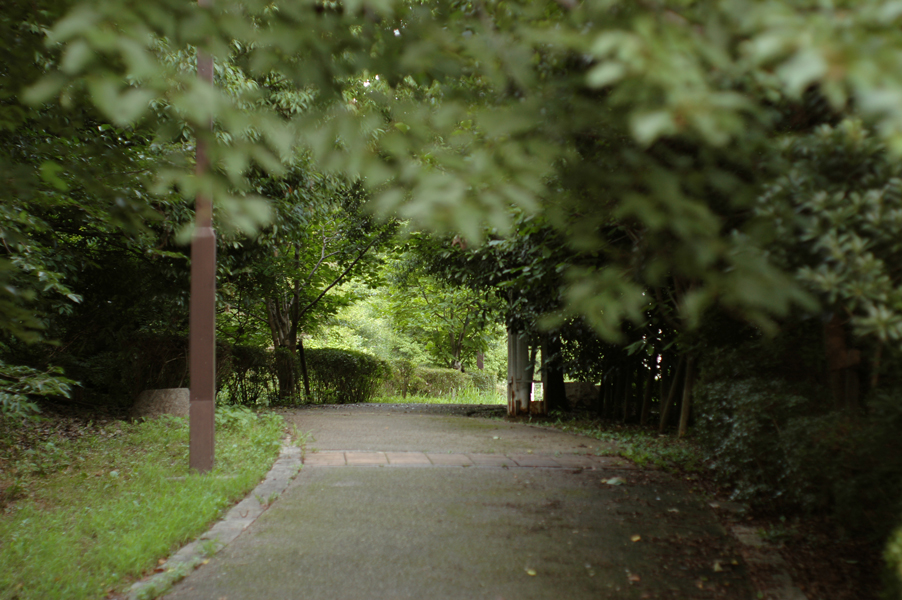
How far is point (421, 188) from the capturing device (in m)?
1.52

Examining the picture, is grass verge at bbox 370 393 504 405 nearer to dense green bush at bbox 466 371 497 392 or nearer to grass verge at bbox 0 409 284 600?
dense green bush at bbox 466 371 497 392

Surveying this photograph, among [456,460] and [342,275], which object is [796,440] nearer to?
[456,460]

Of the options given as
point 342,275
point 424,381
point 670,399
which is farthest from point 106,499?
point 424,381

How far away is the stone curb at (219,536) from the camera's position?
11.6 ft

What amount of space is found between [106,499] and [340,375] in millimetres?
12380

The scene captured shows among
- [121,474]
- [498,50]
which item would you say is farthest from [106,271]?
[498,50]

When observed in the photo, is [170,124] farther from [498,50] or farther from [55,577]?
[55,577]

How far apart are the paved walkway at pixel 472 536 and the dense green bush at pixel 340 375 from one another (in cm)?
976

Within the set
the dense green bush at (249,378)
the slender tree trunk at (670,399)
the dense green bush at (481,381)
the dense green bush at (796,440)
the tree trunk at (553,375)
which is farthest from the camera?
the dense green bush at (481,381)

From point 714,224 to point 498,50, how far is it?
2.36ft

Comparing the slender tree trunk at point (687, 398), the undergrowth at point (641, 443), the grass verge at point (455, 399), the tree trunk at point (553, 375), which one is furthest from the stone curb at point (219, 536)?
the grass verge at point (455, 399)

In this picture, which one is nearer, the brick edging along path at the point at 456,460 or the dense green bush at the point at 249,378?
the brick edging along path at the point at 456,460

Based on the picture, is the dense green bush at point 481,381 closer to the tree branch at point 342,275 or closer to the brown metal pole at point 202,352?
the tree branch at point 342,275

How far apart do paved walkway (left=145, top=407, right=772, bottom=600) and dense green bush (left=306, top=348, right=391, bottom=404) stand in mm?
9757
